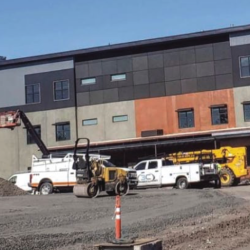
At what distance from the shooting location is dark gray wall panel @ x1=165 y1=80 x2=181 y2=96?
5178cm

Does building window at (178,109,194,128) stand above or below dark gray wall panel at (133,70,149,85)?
below

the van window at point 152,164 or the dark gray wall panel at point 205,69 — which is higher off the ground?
the dark gray wall panel at point 205,69

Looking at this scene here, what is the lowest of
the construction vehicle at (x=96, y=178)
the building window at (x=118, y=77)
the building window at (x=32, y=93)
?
the construction vehicle at (x=96, y=178)

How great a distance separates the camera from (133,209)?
782 inches

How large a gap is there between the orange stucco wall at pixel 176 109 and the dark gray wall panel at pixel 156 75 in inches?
74.1

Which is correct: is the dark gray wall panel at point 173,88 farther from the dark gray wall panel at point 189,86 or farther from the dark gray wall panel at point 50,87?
the dark gray wall panel at point 50,87

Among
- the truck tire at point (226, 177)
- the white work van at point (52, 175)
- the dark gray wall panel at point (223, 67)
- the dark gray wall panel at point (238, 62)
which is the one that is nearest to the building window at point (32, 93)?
the dark gray wall panel at point (223, 67)

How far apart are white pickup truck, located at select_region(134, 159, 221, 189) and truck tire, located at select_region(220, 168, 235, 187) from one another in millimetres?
1970

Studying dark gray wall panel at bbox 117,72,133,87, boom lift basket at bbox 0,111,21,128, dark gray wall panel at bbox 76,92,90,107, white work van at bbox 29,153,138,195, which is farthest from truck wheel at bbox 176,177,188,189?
dark gray wall panel at bbox 76,92,90,107

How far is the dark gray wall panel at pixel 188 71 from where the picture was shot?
51844mm

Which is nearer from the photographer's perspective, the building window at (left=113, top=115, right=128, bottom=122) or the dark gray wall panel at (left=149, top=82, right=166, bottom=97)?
the dark gray wall panel at (left=149, top=82, right=166, bottom=97)

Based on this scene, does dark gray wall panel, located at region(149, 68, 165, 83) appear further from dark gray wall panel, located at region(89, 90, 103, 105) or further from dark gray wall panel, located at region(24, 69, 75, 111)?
dark gray wall panel, located at region(24, 69, 75, 111)

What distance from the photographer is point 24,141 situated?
2201 inches

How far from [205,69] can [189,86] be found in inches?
85.6
